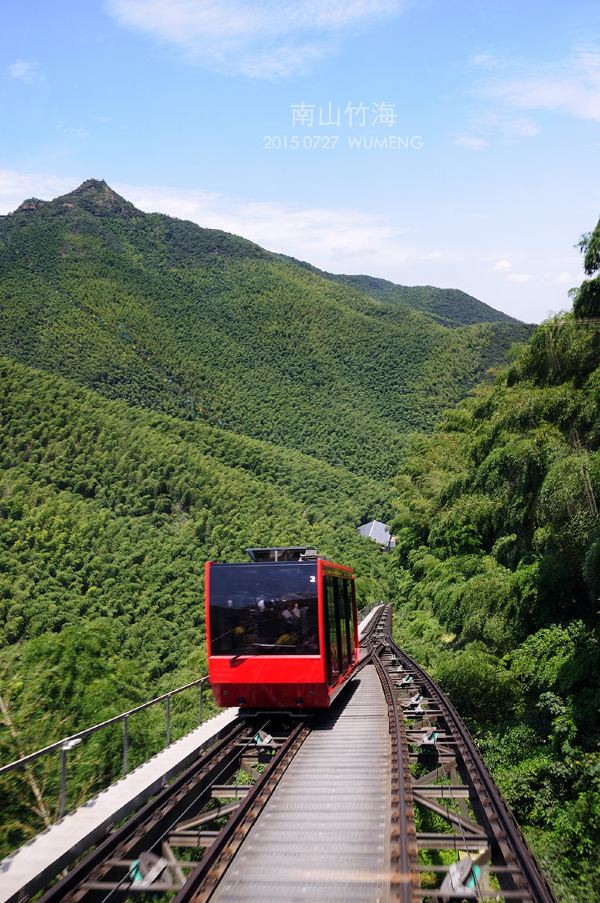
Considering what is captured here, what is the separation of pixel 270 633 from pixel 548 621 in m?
8.16

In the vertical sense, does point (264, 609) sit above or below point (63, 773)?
above

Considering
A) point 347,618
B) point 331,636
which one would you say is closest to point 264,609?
point 331,636

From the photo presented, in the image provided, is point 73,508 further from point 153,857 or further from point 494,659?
point 153,857

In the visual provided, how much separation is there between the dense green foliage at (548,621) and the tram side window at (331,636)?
9.95 ft

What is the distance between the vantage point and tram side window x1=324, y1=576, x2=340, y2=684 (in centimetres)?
1170

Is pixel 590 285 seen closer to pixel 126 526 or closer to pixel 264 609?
pixel 264 609

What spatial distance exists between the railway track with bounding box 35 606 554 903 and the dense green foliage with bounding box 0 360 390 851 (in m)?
2.96

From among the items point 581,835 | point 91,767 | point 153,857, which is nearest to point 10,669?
point 91,767

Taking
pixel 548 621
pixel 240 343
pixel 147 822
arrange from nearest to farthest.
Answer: pixel 147 822
pixel 548 621
pixel 240 343

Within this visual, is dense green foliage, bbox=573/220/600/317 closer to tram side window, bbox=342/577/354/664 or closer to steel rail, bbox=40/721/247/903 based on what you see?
tram side window, bbox=342/577/354/664

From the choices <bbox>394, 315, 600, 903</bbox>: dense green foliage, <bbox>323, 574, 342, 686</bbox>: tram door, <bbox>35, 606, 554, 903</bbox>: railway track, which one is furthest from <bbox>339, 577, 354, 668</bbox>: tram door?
<bbox>394, 315, 600, 903</bbox>: dense green foliage

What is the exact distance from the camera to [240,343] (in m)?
141

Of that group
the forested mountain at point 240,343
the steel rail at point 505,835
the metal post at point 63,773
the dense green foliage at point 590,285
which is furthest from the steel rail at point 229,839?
the forested mountain at point 240,343

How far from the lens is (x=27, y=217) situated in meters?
181
